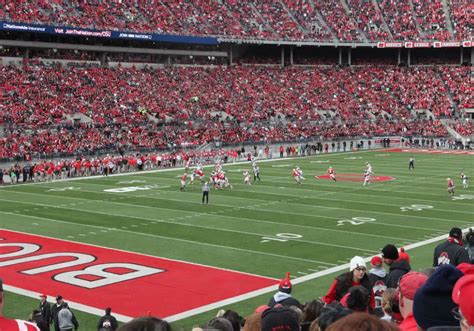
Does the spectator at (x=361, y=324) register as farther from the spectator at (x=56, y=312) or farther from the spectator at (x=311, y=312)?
the spectator at (x=56, y=312)

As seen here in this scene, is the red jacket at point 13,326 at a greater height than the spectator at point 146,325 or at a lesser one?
lesser

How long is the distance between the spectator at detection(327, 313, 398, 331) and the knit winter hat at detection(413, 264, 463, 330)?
0.62m

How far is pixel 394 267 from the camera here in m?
7.68

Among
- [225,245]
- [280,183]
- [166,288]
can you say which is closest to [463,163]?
[280,183]

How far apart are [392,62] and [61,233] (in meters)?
56.1

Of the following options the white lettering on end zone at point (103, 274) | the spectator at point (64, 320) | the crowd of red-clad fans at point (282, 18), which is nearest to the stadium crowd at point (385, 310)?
the spectator at point (64, 320)

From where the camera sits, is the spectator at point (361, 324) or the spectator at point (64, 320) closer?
the spectator at point (361, 324)

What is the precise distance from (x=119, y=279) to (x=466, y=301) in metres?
12.6

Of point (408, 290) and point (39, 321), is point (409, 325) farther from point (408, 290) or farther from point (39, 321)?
point (39, 321)

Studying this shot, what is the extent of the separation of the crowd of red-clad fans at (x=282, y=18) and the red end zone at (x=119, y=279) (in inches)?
1433

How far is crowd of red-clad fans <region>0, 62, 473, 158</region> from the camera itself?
41.2m

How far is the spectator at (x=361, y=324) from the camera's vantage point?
243 centimetres

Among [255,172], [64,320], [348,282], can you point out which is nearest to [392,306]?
[348,282]

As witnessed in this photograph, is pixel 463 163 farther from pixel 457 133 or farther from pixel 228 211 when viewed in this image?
pixel 228 211
